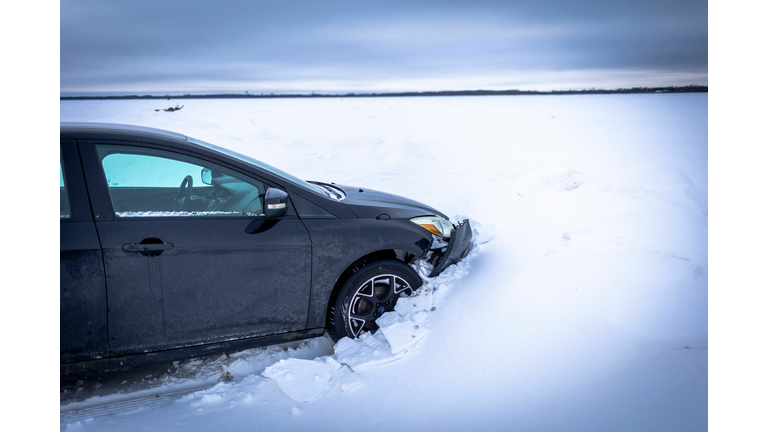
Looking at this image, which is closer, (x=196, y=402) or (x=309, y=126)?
(x=196, y=402)

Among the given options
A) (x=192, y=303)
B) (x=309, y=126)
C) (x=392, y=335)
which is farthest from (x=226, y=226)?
(x=309, y=126)

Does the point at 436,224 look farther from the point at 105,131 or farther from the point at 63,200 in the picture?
the point at 63,200

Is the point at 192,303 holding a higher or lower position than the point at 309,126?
lower

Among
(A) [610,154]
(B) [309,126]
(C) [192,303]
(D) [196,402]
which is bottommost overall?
(D) [196,402]

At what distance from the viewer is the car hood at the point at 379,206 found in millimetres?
3312

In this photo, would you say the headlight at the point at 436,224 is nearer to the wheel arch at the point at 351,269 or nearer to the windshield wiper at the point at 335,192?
the wheel arch at the point at 351,269

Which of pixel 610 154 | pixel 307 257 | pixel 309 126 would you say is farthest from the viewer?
pixel 309 126

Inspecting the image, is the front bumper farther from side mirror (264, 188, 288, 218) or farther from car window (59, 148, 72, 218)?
car window (59, 148, 72, 218)

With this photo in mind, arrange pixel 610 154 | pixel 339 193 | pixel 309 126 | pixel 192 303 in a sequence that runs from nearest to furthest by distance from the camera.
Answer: pixel 192 303 < pixel 339 193 < pixel 610 154 < pixel 309 126

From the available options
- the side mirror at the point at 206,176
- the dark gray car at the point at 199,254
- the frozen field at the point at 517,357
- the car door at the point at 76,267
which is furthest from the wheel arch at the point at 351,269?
the car door at the point at 76,267

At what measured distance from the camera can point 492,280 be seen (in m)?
3.48

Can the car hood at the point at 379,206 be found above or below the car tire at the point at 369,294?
above

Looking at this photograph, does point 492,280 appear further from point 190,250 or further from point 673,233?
point 190,250

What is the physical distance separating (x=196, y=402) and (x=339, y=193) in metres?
1.94
